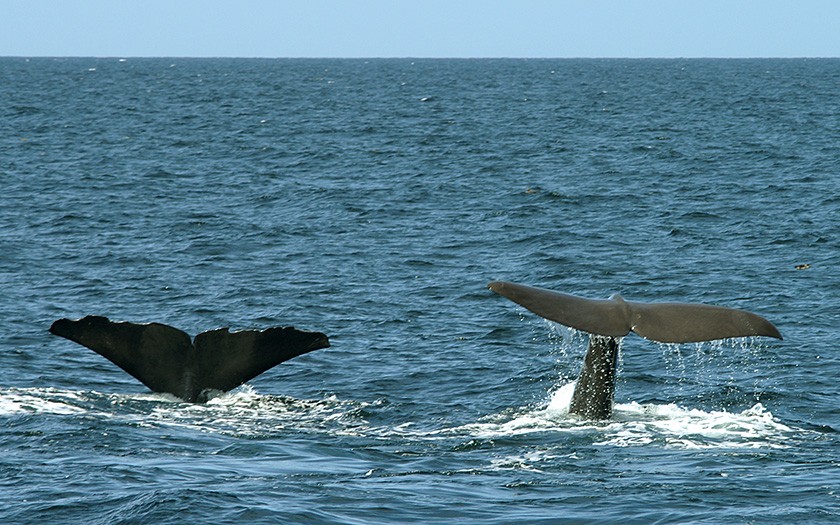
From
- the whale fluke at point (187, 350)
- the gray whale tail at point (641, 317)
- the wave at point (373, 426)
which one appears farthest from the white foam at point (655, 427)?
the whale fluke at point (187, 350)

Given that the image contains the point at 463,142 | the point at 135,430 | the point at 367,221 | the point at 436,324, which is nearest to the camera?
the point at 135,430

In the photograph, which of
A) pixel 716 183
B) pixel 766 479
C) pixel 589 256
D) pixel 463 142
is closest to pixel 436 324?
pixel 589 256

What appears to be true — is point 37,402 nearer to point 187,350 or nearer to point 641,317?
point 187,350

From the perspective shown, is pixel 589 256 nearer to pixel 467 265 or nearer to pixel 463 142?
pixel 467 265

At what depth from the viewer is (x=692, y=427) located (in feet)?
46.9

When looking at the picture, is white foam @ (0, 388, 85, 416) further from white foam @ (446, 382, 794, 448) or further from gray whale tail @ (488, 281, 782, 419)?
gray whale tail @ (488, 281, 782, 419)

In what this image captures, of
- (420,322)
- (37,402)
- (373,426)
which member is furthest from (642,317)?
(420,322)

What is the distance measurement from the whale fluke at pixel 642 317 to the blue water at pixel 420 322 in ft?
2.01

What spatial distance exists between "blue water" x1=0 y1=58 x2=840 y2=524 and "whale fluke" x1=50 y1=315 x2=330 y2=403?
314 millimetres

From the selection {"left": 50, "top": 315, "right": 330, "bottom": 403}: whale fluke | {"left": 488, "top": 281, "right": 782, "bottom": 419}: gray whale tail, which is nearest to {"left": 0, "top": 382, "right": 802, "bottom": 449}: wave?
{"left": 50, "top": 315, "right": 330, "bottom": 403}: whale fluke

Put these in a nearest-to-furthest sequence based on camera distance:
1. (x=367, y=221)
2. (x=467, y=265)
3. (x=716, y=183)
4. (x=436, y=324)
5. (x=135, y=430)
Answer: (x=135, y=430), (x=436, y=324), (x=467, y=265), (x=367, y=221), (x=716, y=183)

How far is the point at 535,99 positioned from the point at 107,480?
264 ft

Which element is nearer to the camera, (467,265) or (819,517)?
(819,517)

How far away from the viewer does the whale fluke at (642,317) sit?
1150cm
